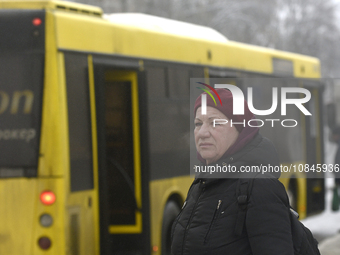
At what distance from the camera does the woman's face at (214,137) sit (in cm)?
264

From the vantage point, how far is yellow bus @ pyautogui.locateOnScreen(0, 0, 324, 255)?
18.0ft

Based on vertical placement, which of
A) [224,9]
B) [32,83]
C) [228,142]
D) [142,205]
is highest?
[224,9]

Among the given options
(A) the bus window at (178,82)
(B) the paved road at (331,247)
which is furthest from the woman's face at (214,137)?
(B) the paved road at (331,247)

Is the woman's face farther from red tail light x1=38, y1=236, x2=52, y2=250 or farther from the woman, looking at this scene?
red tail light x1=38, y1=236, x2=52, y2=250

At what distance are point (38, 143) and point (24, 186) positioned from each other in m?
0.38

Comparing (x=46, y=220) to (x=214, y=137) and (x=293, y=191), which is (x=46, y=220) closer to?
(x=214, y=137)

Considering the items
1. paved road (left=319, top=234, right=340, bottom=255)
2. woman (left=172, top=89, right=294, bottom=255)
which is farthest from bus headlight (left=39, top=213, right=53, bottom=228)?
paved road (left=319, top=234, right=340, bottom=255)

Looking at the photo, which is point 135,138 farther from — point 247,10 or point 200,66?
point 247,10

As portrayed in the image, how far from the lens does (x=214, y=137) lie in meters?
2.66

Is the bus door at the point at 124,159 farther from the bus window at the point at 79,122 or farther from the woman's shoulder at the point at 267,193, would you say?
the woman's shoulder at the point at 267,193

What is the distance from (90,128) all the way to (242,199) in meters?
3.66

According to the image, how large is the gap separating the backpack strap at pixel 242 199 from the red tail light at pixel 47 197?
3.22 m

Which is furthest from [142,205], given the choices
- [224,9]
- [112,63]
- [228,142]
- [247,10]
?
[247,10]

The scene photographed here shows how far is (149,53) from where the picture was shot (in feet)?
22.8
